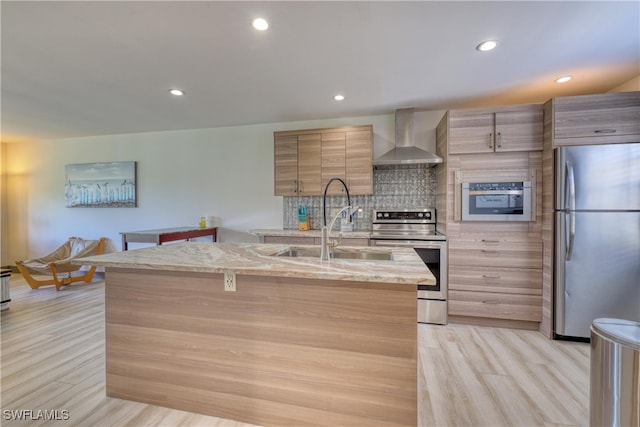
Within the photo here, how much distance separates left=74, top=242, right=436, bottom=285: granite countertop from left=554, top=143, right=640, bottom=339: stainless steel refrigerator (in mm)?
1672

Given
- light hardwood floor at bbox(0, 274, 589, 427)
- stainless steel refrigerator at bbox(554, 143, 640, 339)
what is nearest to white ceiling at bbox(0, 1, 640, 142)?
stainless steel refrigerator at bbox(554, 143, 640, 339)

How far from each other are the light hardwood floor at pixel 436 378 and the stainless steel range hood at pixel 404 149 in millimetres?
1843

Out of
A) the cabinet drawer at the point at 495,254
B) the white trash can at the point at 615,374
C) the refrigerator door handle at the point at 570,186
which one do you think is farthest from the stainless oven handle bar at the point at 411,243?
the white trash can at the point at 615,374

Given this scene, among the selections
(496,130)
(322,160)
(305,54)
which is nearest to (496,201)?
(496,130)

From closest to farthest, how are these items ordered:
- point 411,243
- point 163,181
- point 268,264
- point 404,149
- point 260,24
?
point 268,264
point 260,24
point 411,243
point 404,149
point 163,181

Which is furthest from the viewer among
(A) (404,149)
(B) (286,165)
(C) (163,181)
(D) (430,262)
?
(C) (163,181)

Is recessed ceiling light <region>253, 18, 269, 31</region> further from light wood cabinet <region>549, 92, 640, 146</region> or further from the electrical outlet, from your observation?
light wood cabinet <region>549, 92, 640, 146</region>

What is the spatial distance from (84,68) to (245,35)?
1.61 meters

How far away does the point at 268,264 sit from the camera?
4.77 ft

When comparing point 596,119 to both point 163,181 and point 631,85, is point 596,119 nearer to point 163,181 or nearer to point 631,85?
point 631,85

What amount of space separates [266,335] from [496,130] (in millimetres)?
2812

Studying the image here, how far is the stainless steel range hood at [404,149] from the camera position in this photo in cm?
318

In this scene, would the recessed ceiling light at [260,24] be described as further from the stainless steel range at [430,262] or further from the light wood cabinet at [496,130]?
the stainless steel range at [430,262]

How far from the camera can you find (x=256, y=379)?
153 centimetres
